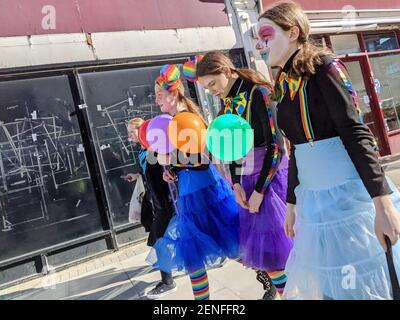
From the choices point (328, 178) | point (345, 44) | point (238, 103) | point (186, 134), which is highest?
point (345, 44)

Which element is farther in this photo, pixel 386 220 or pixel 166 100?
pixel 166 100

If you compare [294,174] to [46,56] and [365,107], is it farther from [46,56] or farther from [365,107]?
[365,107]

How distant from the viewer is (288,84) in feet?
5.65

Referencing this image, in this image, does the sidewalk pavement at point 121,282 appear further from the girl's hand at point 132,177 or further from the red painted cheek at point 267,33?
the red painted cheek at point 267,33

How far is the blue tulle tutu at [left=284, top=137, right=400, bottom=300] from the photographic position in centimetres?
144

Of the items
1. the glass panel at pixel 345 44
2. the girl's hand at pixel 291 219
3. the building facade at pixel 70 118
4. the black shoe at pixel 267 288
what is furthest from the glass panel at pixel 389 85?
the girl's hand at pixel 291 219

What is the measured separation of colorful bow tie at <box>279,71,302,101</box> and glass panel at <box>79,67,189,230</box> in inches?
163

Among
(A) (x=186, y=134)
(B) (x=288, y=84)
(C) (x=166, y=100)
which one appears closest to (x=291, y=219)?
(B) (x=288, y=84)

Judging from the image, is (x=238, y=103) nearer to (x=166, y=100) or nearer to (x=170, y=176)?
(x=166, y=100)

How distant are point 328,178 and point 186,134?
1198mm

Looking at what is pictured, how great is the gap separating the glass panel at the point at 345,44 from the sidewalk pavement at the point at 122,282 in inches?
241

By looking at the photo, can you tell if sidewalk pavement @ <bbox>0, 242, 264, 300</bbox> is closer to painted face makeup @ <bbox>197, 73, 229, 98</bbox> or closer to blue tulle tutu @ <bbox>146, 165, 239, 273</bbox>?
blue tulle tutu @ <bbox>146, 165, 239, 273</bbox>

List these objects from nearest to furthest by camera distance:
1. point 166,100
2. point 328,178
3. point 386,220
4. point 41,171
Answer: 1. point 386,220
2. point 328,178
3. point 166,100
4. point 41,171

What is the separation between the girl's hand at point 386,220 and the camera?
4.51 ft
